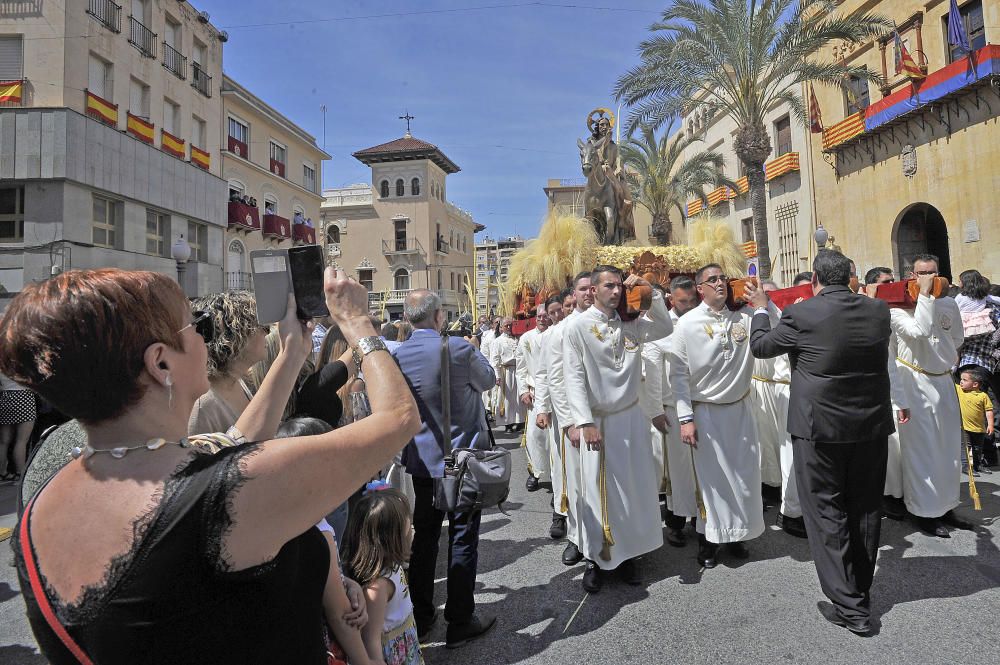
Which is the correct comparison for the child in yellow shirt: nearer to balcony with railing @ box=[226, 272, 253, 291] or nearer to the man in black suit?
the man in black suit

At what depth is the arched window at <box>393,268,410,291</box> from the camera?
1905 inches

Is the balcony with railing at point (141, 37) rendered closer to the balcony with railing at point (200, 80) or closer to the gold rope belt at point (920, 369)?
the balcony with railing at point (200, 80)

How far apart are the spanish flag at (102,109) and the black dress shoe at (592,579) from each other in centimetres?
2037

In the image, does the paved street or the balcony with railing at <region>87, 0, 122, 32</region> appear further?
the balcony with railing at <region>87, 0, 122, 32</region>

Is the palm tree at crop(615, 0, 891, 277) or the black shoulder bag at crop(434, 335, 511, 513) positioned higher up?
the palm tree at crop(615, 0, 891, 277)

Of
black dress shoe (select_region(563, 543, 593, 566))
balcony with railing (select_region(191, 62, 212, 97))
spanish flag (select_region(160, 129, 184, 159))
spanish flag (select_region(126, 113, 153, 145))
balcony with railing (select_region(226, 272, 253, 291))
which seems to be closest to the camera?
black dress shoe (select_region(563, 543, 593, 566))

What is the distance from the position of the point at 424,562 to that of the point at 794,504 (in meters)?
3.09

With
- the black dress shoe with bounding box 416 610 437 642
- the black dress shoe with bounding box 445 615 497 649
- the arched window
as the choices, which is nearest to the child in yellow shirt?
the black dress shoe with bounding box 445 615 497 649

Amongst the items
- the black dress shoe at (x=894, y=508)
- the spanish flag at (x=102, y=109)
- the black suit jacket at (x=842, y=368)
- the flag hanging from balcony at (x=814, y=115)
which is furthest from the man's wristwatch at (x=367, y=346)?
the flag hanging from balcony at (x=814, y=115)

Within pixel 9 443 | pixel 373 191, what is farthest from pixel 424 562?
pixel 373 191

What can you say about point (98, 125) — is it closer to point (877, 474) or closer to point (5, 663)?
point (5, 663)

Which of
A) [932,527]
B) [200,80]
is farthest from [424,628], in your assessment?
[200,80]

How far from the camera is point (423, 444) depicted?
11.4ft

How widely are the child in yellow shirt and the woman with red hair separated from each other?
23.7 ft
